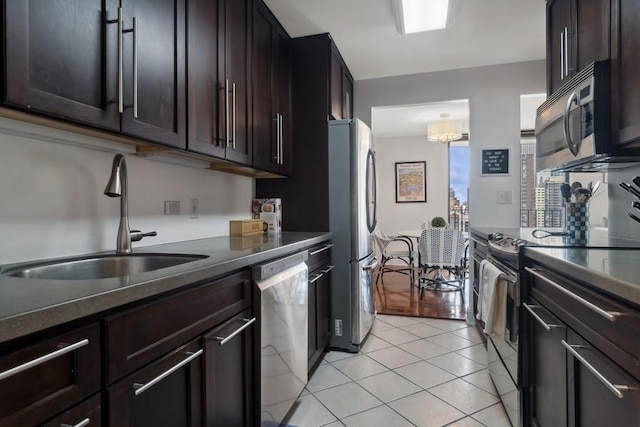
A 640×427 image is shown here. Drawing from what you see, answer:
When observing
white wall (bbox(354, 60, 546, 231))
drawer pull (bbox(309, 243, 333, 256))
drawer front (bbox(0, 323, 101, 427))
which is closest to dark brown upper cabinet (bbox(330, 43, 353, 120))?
white wall (bbox(354, 60, 546, 231))

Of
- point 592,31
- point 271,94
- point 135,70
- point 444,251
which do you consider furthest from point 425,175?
point 135,70

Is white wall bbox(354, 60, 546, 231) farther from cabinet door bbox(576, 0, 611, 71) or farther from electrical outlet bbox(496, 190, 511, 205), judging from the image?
cabinet door bbox(576, 0, 611, 71)

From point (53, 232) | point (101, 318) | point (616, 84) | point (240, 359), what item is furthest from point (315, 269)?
point (616, 84)

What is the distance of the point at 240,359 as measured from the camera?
51.4 inches

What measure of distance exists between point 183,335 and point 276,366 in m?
0.66

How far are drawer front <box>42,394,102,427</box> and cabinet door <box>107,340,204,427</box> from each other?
0.08 ft

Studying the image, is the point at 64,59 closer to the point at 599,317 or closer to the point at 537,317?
the point at 599,317

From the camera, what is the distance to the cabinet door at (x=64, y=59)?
2.83ft

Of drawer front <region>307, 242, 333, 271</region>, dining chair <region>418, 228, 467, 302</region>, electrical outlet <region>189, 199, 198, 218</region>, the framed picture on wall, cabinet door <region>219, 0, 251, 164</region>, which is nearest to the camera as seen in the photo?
cabinet door <region>219, 0, 251, 164</region>

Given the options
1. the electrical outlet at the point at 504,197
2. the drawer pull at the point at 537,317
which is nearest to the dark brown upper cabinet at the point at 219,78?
the drawer pull at the point at 537,317

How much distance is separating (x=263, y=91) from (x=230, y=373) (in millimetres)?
1701

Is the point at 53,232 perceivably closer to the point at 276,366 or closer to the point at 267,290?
the point at 267,290

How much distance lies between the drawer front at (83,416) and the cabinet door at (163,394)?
2 centimetres

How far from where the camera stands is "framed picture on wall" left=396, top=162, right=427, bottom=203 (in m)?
6.34
